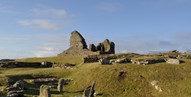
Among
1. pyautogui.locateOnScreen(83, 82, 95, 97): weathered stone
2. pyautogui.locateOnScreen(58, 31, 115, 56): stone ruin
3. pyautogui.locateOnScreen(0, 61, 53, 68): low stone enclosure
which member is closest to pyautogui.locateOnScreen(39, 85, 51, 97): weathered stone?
pyautogui.locateOnScreen(83, 82, 95, 97): weathered stone

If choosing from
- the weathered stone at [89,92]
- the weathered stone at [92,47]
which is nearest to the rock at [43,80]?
the weathered stone at [89,92]

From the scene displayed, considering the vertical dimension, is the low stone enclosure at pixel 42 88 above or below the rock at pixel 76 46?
below

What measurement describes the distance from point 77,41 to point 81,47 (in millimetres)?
2459

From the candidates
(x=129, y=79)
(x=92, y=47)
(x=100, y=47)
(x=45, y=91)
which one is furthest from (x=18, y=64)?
(x=45, y=91)

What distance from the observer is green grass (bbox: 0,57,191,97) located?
149 ft

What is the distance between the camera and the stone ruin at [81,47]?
86438 mm

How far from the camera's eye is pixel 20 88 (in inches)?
1777

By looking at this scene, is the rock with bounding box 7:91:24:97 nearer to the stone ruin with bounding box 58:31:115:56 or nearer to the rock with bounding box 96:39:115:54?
the stone ruin with bounding box 58:31:115:56

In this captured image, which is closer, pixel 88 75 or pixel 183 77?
pixel 183 77

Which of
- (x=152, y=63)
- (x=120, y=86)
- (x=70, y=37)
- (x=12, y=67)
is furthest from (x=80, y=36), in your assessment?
(x=120, y=86)

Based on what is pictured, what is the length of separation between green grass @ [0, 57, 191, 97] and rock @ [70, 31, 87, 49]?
30.4m

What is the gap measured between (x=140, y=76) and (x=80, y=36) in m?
41.9

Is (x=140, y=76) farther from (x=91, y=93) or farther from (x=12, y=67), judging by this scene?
(x=12, y=67)

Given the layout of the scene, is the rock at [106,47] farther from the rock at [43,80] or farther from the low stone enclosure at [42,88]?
the low stone enclosure at [42,88]
